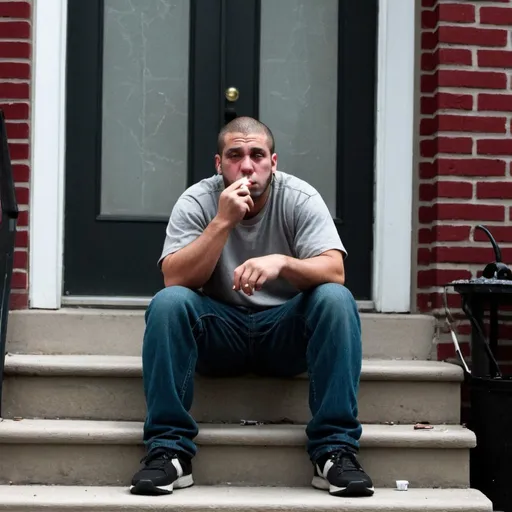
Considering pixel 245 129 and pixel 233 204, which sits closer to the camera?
pixel 233 204

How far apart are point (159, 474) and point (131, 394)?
57 cm

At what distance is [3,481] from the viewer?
3.26m

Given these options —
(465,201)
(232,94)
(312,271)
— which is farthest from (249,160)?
(465,201)

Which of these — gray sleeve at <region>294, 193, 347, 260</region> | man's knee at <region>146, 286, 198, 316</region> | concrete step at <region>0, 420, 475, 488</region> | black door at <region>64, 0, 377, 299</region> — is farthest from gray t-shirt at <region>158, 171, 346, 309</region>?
black door at <region>64, 0, 377, 299</region>

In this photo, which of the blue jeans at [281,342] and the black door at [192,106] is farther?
the black door at [192,106]

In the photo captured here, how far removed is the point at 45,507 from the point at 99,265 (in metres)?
1.41

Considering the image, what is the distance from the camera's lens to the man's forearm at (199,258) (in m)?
3.21

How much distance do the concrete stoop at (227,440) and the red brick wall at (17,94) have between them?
39cm

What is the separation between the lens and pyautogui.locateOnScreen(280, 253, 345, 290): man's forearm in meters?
3.16

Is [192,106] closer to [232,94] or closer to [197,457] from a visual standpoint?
[232,94]

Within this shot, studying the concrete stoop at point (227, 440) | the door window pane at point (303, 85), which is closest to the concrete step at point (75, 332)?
the concrete stoop at point (227, 440)

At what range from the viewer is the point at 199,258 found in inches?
127

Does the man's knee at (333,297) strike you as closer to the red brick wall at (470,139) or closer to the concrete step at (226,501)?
the concrete step at (226,501)

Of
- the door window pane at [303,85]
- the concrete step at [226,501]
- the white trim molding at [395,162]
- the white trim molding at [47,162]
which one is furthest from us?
the door window pane at [303,85]
